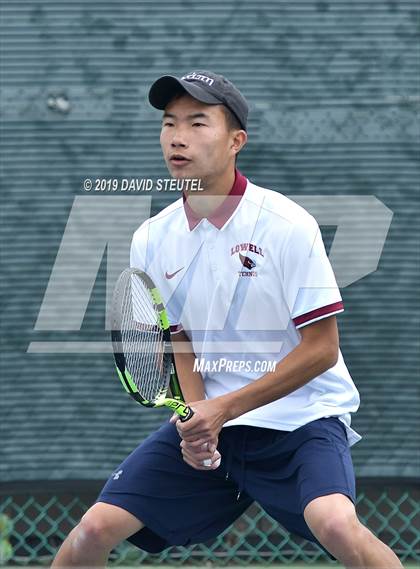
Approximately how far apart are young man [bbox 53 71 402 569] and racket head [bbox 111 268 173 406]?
10cm

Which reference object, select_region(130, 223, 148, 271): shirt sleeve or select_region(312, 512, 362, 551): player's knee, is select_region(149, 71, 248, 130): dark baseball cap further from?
select_region(312, 512, 362, 551): player's knee

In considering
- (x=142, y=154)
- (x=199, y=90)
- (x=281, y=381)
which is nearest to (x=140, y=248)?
(x=199, y=90)

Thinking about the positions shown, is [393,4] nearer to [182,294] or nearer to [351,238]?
[351,238]

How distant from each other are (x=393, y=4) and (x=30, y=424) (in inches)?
83.9

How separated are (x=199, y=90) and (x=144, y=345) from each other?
0.72 metres

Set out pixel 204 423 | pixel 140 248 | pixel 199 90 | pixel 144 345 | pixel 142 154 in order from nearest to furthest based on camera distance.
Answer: pixel 204 423 → pixel 199 90 → pixel 144 345 → pixel 140 248 → pixel 142 154

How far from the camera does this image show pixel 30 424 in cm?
503

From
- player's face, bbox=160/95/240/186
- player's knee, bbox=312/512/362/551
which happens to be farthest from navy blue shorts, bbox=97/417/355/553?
player's face, bbox=160/95/240/186

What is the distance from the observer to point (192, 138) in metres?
3.56

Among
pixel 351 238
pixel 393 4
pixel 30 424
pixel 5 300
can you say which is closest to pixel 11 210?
pixel 5 300

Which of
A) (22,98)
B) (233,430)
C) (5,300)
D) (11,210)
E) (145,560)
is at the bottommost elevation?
(145,560)

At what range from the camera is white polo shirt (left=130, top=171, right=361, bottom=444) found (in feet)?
11.5

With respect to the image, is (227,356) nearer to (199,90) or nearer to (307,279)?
(307,279)

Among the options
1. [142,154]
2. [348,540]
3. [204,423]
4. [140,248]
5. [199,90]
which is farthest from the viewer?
[142,154]
